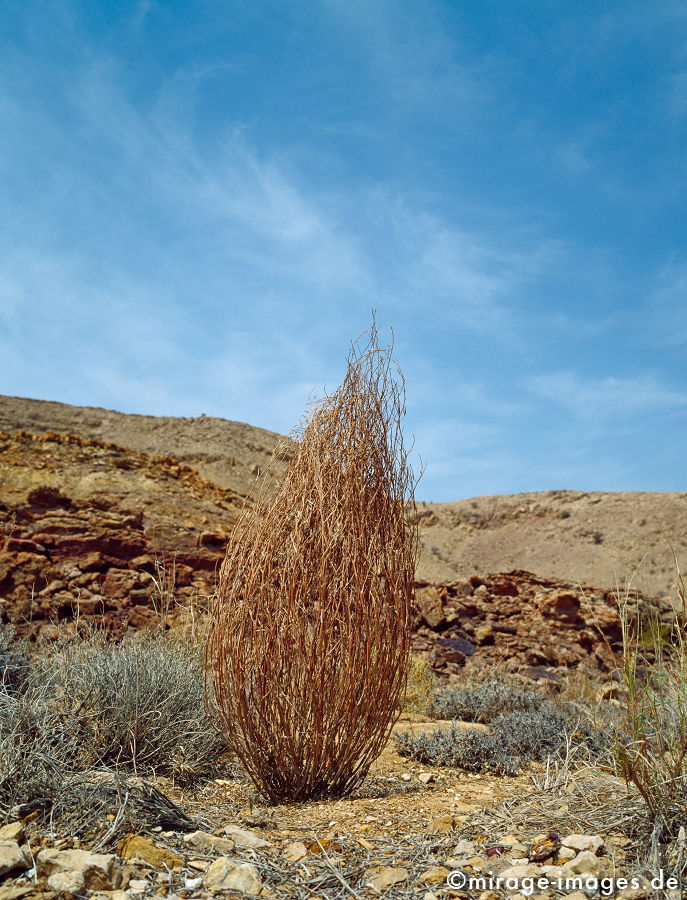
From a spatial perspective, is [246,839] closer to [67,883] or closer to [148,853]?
[148,853]

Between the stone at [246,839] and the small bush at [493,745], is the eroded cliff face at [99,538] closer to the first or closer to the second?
the small bush at [493,745]

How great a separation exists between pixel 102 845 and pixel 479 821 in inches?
69.4

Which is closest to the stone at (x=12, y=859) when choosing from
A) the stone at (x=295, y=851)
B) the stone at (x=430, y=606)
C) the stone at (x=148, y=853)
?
the stone at (x=148, y=853)

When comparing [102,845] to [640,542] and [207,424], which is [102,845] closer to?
[640,542]

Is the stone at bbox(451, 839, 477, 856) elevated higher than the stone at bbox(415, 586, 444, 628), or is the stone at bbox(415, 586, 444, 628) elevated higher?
the stone at bbox(415, 586, 444, 628)

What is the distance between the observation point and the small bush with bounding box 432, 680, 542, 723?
7406mm

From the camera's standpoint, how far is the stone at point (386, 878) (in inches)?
114

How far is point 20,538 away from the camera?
440 inches

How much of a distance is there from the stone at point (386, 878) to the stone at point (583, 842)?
712 mm

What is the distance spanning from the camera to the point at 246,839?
333 cm

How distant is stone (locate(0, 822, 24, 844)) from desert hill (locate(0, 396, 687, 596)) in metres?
23.3

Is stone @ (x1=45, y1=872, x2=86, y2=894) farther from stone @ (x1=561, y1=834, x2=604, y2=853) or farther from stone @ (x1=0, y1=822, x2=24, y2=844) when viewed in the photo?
stone @ (x1=561, y1=834, x2=604, y2=853)

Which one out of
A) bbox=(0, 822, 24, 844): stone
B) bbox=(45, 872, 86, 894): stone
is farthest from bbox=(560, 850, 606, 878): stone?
bbox=(0, 822, 24, 844): stone

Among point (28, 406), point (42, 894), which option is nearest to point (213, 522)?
point (42, 894)
